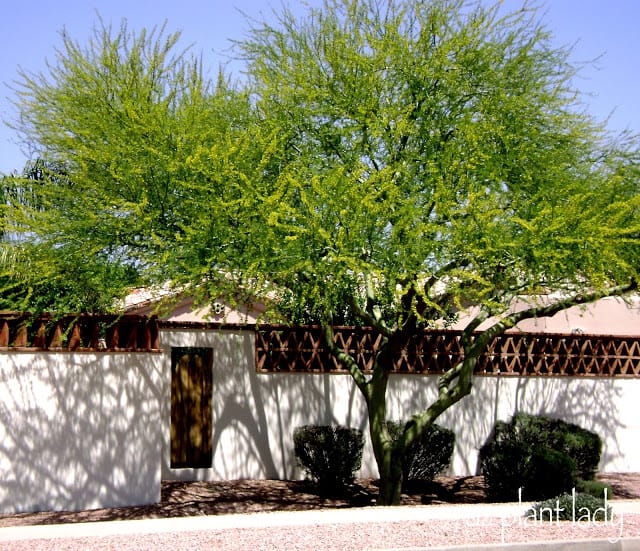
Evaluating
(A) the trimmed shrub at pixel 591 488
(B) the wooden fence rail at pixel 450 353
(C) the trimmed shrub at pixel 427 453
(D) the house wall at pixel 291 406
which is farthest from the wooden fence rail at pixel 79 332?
(A) the trimmed shrub at pixel 591 488

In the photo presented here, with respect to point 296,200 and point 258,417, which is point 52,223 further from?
point 258,417

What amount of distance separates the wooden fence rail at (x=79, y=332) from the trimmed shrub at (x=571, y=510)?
6.27 m

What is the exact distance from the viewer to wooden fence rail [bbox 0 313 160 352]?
12.8m

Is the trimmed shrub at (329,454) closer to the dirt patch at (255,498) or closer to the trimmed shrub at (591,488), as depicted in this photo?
the dirt patch at (255,498)

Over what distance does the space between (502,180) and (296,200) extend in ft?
9.66

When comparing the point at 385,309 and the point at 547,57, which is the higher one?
the point at 547,57

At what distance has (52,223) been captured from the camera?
12.7 meters

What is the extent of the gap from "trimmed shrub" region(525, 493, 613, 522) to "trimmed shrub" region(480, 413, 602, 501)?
3847 millimetres

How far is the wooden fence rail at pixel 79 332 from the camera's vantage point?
1282 centimetres

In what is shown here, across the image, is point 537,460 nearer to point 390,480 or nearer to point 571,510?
point 390,480

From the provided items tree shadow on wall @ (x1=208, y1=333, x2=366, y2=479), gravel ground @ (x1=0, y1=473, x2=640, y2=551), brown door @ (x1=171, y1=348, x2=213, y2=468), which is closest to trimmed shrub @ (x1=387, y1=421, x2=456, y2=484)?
tree shadow on wall @ (x1=208, y1=333, x2=366, y2=479)

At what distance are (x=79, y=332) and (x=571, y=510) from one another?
7227 mm

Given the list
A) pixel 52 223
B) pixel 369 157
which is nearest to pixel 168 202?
pixel 52 223

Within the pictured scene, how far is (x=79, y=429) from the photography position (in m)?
13.1
